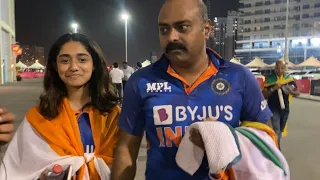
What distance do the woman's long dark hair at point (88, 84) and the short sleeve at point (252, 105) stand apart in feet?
2.97

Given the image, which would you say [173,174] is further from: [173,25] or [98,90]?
[98,90]

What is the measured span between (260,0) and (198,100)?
108963 millimetres

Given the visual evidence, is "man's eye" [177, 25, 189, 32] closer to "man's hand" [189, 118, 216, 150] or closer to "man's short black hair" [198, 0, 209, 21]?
"man's short black hair" [198, 0, 209, 21]

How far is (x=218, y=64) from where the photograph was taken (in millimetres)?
1841

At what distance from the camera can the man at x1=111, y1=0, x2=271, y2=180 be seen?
1.70 m

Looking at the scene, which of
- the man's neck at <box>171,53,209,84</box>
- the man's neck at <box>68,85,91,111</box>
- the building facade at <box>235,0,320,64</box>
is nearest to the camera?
the man's neck at <box>171,53,209,84</box>

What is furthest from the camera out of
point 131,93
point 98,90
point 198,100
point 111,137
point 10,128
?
point 98,90

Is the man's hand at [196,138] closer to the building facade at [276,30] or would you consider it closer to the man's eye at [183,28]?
the man's eye at [183,28]

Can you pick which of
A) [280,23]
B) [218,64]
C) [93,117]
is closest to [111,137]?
[93,117]

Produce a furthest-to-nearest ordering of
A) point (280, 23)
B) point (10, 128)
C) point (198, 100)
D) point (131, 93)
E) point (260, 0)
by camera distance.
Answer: point (260, 0)
point (280, 23)
point (131, 93)
point (198, 100)
point (10, 128)

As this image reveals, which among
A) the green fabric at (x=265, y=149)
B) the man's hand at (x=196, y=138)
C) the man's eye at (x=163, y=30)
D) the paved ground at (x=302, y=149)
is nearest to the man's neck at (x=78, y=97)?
the man's eye at (x=163, y=30)

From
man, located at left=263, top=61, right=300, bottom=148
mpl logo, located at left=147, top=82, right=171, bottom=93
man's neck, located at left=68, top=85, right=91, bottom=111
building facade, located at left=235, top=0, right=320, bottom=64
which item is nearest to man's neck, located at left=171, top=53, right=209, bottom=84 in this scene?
mpl logo, located at left=147, top=82, right=171, bottom=93

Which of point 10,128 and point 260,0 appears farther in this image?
point 260,0

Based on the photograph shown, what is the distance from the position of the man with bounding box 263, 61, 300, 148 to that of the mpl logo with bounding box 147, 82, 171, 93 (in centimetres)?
488
